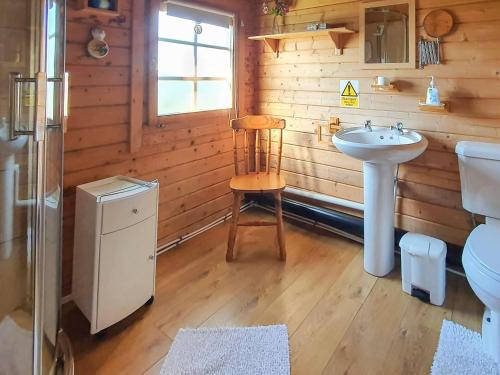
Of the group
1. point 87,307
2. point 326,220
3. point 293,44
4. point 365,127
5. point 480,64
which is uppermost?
point 293,44

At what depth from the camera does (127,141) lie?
6.72 feet

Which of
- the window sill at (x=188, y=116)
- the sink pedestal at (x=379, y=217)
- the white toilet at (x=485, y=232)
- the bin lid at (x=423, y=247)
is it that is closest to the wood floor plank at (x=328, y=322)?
the sink pedestal at (x=379, y=217)

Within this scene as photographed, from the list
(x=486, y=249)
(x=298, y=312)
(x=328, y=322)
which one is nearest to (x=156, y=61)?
(x=298, y=312)

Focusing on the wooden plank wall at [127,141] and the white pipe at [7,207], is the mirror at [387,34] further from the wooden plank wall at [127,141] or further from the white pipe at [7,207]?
the white pipe at [7,207]

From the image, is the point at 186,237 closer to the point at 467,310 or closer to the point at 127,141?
the point at 127,141

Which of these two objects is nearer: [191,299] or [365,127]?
[191,299]

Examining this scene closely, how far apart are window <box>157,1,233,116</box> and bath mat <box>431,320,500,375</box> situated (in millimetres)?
2043

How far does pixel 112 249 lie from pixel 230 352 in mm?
720

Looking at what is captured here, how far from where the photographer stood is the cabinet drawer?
1546 millimetres

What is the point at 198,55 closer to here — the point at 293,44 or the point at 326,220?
the point at 293,44

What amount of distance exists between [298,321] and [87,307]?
1.03 metres

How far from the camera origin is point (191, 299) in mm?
1919

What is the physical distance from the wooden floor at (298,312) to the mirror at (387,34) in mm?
1336

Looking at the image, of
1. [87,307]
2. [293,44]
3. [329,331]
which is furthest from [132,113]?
[329,331]
